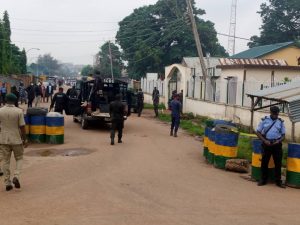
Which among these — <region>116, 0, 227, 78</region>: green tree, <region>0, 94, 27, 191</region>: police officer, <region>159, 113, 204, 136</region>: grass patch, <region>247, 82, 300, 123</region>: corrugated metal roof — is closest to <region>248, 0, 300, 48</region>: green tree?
<region>116, 0, 227, 78</region>: green tree

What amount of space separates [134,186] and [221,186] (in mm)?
1872

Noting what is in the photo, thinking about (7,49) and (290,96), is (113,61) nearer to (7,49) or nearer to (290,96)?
(7,49)

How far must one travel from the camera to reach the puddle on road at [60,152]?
43.7 feet

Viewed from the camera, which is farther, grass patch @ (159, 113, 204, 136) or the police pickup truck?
grass patch @ (159, 113, 204, 136)

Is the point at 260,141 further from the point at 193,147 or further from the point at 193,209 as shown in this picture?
the point at 193,147

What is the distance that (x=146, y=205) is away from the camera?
799 cm

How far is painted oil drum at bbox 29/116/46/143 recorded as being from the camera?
→ 15344 mm

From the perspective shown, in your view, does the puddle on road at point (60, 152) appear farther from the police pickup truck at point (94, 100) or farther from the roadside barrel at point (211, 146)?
the police pickup truck at point (94, 100)

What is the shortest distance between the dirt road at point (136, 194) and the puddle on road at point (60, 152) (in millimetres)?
56

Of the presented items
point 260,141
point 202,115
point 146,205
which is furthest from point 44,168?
point 202,115

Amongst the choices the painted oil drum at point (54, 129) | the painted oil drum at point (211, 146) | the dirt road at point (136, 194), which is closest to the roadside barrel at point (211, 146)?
the painted oil drum at point (211, 146)

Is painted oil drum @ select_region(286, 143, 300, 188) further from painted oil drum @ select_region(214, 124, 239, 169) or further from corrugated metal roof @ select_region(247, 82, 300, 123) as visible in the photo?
painted oil drum @ select_region(214, 124, 239, 169)

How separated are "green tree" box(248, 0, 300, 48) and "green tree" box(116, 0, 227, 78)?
6487mm

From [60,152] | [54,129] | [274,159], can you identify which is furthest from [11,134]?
[54,129]
